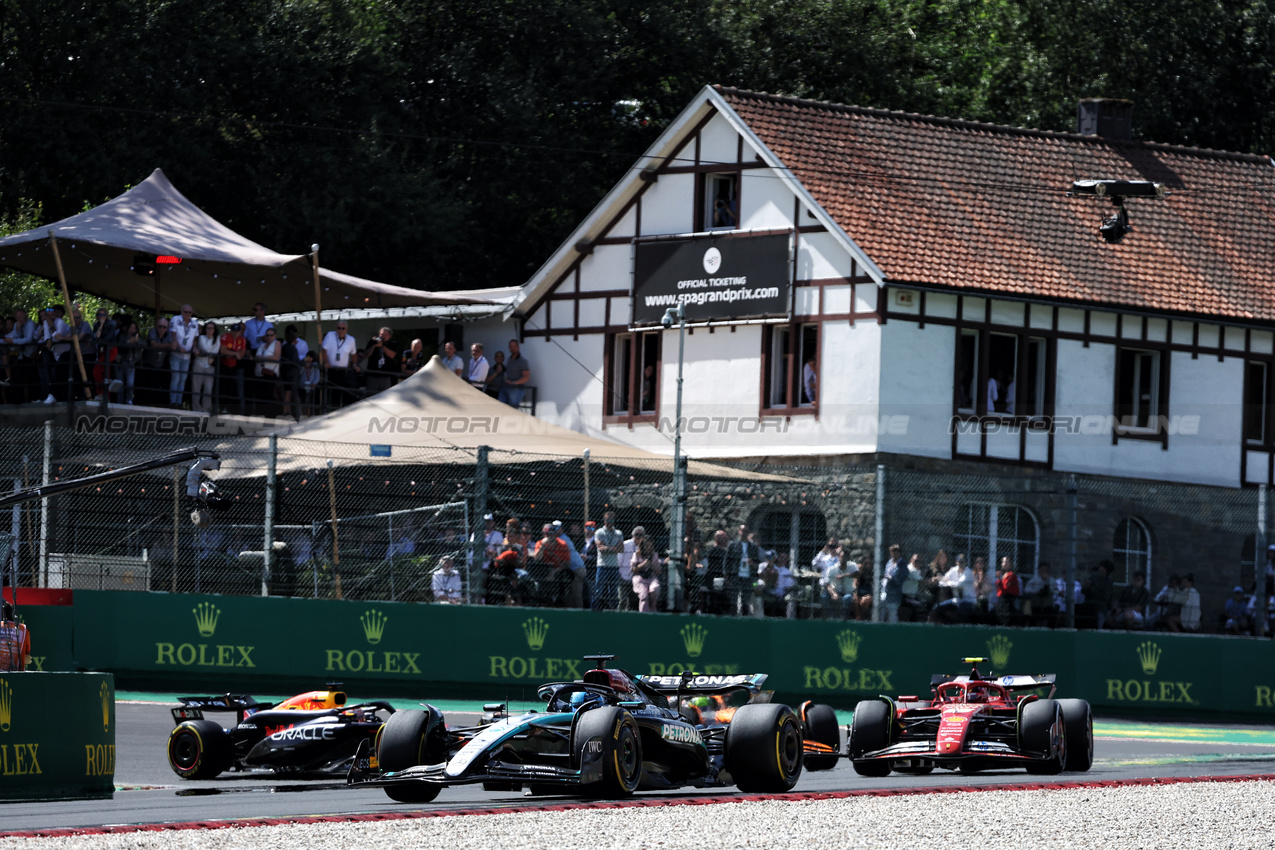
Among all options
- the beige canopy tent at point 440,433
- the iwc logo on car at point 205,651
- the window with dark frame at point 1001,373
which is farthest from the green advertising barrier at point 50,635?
the window with dark frame at point 1001,373

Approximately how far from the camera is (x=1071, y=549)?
80.7 feet

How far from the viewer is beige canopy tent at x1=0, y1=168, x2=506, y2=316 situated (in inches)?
1075

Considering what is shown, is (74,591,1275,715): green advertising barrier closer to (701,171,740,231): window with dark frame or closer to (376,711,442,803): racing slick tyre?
(376,711,442,803): racing slick tyre

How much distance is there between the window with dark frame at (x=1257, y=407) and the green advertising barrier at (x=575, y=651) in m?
10.8

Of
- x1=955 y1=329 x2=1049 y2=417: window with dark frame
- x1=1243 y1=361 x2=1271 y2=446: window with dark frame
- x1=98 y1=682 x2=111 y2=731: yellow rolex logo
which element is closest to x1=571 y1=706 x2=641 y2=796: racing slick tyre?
x1=98 y1=682 x2=111 y2=731: yellow rolex logo

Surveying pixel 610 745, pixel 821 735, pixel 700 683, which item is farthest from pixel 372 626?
pixel 610 745

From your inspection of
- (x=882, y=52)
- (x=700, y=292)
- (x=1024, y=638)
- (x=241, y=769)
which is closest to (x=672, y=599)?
(x=1024, y=638)

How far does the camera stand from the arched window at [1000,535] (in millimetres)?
25453

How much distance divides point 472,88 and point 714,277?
1703 cm

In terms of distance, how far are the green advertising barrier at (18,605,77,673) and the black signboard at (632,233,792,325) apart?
1520 cm

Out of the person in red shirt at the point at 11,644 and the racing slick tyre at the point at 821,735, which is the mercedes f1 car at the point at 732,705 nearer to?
the racing slick tyre at the point at 821,735

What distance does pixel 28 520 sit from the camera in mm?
20359

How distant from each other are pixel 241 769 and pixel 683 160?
21955mm

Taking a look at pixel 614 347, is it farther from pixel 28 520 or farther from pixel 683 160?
pixel 28 520
